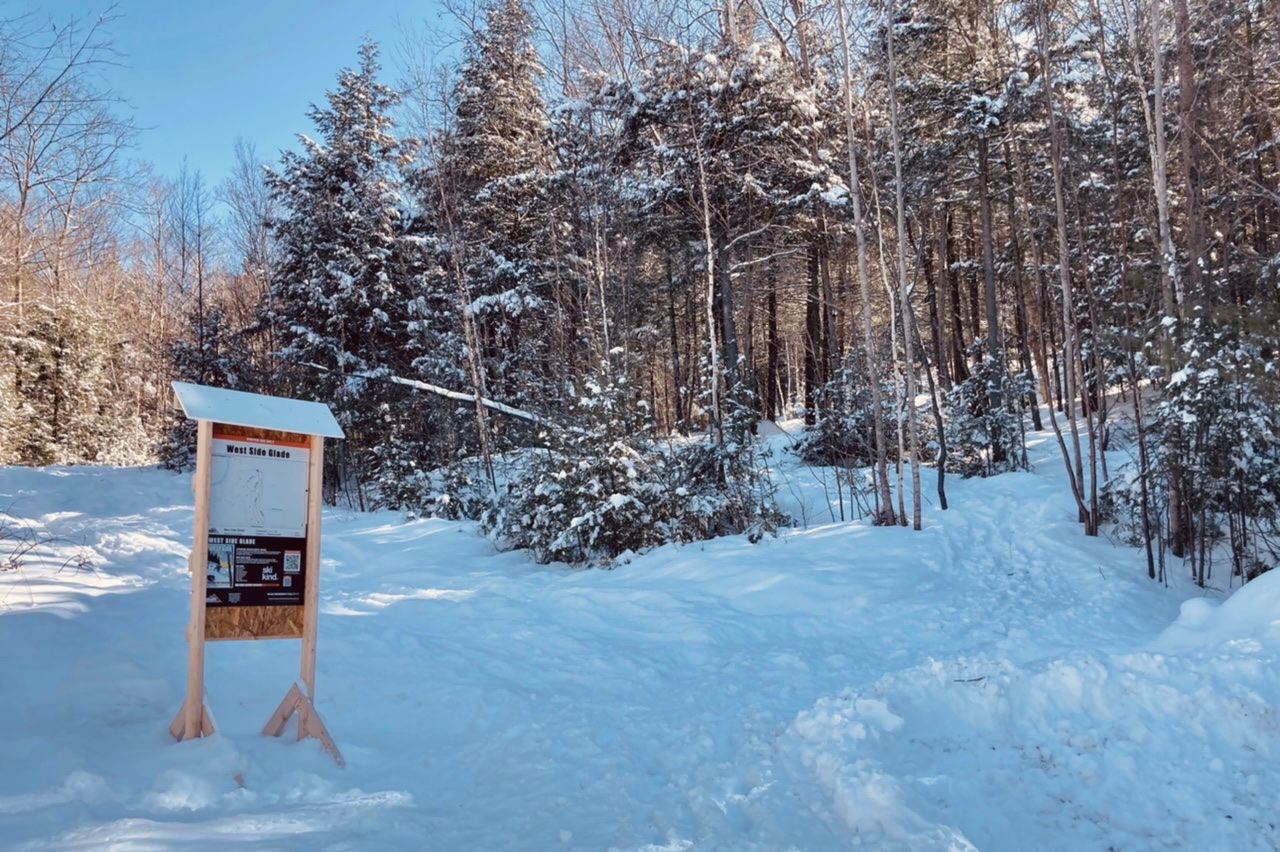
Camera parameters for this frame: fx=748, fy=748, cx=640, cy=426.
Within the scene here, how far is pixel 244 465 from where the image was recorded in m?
4.04

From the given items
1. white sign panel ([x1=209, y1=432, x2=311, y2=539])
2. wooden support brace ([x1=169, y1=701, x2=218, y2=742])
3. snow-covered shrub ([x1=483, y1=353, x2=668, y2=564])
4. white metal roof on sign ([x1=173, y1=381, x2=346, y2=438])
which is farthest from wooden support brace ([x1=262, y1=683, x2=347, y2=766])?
snow-covered shrub ([x1=483, y1=353, x2=668, y2=564])

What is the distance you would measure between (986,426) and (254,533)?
50.8 feet

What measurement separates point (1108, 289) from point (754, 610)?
13529mm

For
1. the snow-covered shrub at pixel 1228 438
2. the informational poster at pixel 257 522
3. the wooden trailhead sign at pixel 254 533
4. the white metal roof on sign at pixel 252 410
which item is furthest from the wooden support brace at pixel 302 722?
the snow-covered shrub at pixel 1228 438

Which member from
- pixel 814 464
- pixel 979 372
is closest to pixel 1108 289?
pixel 979 372

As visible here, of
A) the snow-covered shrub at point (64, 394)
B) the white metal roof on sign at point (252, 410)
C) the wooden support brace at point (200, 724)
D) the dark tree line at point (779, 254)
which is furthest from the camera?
the snow-covered shrub at point (64, 394)

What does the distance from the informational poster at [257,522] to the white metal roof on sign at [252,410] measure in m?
0.14

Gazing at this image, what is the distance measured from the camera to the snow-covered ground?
131 inches

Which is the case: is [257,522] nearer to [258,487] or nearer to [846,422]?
[258,487]

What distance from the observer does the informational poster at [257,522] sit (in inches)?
156

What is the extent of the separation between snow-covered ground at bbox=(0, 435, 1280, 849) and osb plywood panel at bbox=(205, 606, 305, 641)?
547 mm

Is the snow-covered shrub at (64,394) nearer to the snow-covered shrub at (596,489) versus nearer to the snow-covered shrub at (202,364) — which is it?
the snow-covered shrub at (202,364)

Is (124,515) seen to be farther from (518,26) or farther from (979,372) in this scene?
(979,372)

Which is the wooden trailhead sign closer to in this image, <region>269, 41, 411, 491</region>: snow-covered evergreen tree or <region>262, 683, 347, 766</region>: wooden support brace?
<region>262, 683, 347, 766</region>: wooden support brace
